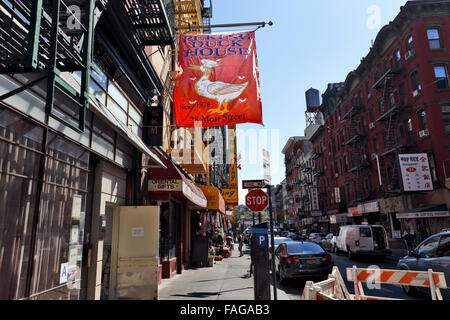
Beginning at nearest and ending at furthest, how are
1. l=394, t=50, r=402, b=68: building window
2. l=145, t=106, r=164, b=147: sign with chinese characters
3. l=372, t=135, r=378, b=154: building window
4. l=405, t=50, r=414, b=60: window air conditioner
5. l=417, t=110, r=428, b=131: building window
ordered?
l=145, t=106, r=164, b=147: sign with chinese characters → l=417, t=110, r=428, b=131: building window → l=405, t=50, r=414, b=60: window air conditioner → l=394, t=50, r=402, b=68: building window → l=372, t=135, r=378, b=154: building window

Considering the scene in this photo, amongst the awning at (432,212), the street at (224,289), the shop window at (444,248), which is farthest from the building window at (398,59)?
the shop window at (444,248)

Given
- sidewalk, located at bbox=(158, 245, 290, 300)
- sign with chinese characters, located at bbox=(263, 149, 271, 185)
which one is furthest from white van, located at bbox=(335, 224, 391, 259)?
sign with chinese characters, located at bbox=(263, 149, 271, 185)

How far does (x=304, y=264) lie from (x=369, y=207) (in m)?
26.8

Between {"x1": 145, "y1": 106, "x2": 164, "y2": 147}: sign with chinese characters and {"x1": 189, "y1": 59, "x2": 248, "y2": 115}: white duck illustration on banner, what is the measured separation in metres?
2.63

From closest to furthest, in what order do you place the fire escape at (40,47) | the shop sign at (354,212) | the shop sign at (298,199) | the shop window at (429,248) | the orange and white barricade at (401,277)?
the fire escape at (40,47) → the orange and white barricade at (401,277) → the shop window at (429,248) → the shop sign at (354,212) → the shop sign at (298,199)

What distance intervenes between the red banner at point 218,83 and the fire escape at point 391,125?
23.7m

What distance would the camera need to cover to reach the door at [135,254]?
25.3 feet

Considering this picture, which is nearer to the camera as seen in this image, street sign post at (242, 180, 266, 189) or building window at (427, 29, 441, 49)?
street sign post at (242, 180, 266, 189)

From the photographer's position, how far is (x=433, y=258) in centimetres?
804

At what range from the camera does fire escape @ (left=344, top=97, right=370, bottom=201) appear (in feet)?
121

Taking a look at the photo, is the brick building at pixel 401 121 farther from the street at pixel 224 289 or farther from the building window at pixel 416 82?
the street at pixel 224 289

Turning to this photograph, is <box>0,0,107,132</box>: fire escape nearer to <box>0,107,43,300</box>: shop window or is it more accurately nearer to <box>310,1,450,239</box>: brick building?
<box>0,107,43,300</box>: shop window

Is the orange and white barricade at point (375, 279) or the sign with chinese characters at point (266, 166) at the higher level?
the sign with chinese characters at point (266, 166)

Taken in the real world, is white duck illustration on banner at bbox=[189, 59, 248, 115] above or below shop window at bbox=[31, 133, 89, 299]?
above
